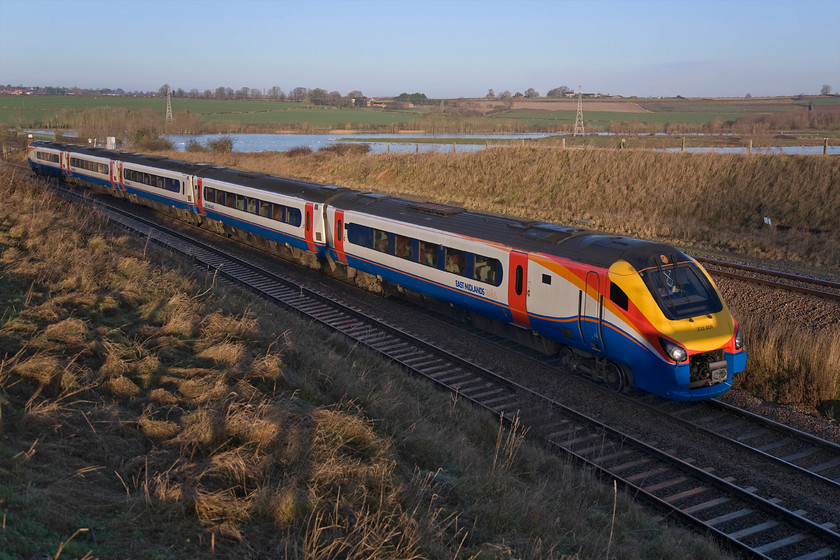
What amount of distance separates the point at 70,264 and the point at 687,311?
38.0ft

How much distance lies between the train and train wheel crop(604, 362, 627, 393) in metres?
0.02

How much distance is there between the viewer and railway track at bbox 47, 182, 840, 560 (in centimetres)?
766

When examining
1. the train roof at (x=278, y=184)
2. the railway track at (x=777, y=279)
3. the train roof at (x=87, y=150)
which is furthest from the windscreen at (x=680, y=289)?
the train roof at (x=87, y=150)

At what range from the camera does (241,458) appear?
21.1ft

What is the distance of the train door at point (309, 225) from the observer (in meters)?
19.9

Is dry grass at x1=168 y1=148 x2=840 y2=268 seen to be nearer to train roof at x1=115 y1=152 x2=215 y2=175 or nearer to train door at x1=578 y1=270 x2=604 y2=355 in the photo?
train door at x1=578 y1=270 x2=604 y2=355

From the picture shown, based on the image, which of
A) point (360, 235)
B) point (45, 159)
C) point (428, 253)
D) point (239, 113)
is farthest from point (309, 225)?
point (239, 113)

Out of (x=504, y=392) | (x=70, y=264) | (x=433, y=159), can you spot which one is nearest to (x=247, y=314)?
(x=70, y=264)

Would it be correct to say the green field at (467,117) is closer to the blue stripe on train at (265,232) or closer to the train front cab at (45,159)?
the train front cab at (45,159)

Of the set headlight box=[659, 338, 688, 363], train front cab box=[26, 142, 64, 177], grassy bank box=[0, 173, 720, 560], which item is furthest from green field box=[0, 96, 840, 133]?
grassy bank box=[0, 173, 720, 560]

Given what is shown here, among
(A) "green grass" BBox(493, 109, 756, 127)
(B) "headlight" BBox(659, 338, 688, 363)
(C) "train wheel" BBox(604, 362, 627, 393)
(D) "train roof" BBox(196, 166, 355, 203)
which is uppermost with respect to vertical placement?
(A) "green grass" BBox(493, 109, 756, 127)

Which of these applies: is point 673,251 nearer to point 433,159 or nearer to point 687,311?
point 687,311

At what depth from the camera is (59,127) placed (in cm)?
9575

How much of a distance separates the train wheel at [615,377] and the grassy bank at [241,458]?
2.94 meters
